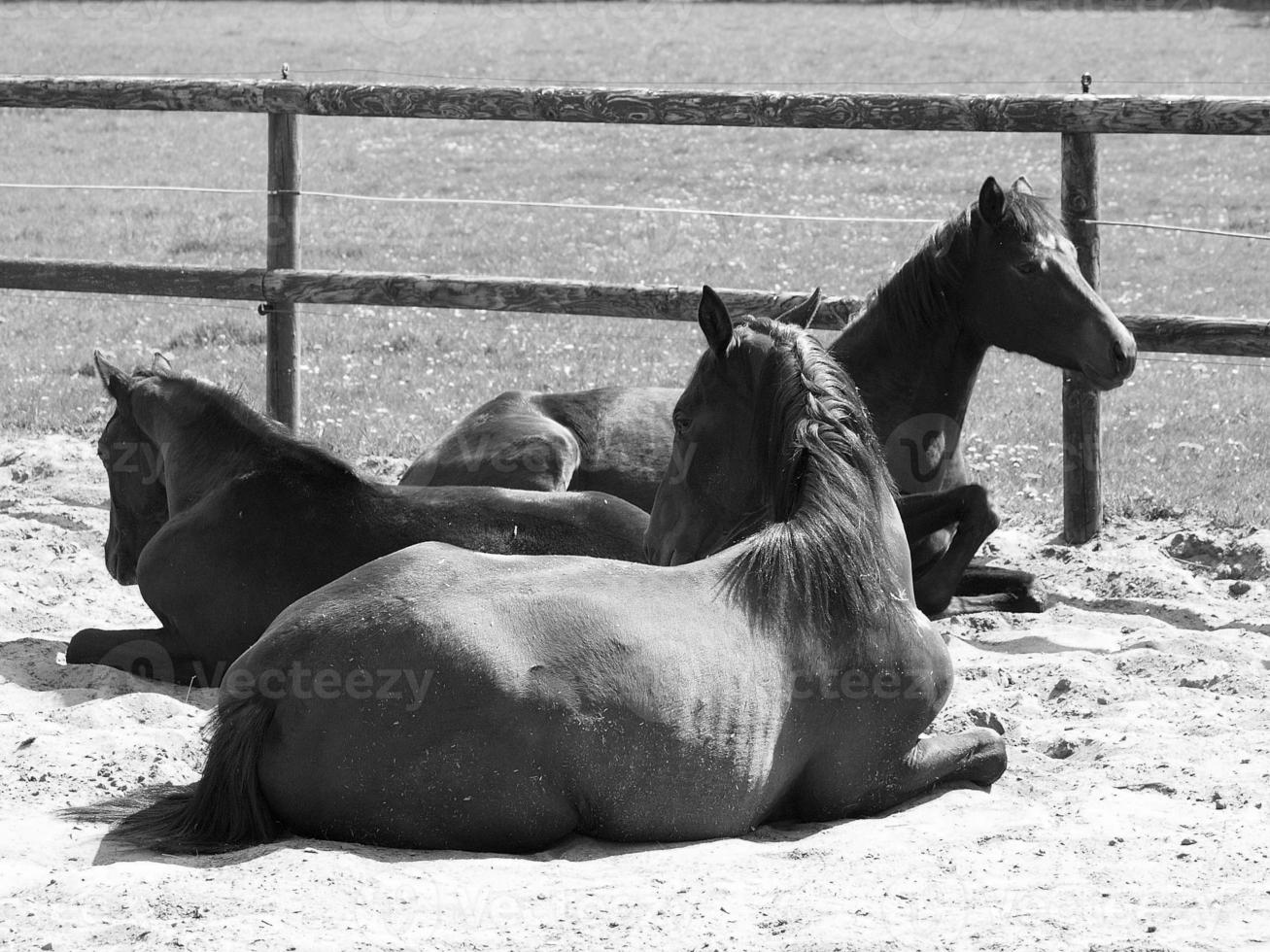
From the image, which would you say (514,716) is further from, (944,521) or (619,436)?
(619,436)

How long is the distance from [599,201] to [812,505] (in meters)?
11.4

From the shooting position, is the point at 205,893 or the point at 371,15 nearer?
the point at 205,893

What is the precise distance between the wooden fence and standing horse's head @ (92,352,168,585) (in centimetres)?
164

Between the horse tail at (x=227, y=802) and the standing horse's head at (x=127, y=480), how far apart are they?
2122mm

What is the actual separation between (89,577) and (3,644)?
865 millimetres

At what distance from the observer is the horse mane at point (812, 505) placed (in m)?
3.66

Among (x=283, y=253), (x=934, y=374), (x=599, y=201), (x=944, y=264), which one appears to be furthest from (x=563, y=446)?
(x=599, y=201)

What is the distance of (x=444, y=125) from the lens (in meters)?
19.8

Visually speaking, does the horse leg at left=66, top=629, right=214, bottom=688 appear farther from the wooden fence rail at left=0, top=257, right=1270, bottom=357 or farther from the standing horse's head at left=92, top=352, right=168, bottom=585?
the wooden fence rail at left=0, top=257, right=1270, bottom=357

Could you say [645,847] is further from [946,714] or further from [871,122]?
[871,122]

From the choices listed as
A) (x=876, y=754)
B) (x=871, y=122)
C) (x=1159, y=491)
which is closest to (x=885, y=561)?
(x=876, y=754)

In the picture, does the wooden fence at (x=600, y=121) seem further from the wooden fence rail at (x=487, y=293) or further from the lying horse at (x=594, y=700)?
the lying horse at (x=594, y=700)

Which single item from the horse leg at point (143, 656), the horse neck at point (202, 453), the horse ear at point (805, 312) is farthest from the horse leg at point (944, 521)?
the horse leg at point (143, 656)

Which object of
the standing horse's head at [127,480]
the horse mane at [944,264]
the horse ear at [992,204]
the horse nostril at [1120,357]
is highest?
the horse ear at [992,204]
